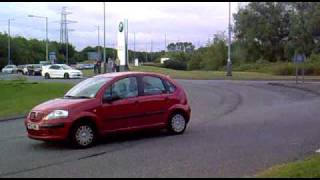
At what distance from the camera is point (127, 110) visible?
12586 millimetres

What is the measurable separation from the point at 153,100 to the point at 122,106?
0.97m

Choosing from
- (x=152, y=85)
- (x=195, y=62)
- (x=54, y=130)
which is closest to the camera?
(x=54, y=130)

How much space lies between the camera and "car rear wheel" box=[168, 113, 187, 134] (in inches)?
539

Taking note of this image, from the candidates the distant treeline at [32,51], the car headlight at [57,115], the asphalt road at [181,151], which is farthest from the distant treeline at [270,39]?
the car headlight at [57,115]

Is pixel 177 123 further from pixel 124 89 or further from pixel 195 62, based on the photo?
pixel 195 62

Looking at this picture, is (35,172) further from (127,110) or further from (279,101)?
(279,101)

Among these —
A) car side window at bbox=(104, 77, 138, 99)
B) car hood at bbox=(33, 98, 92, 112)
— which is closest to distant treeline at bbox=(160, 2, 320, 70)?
car side window at bbox=(104, 77, 138, 99)

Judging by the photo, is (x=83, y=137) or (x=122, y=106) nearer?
(x=83, y=137)

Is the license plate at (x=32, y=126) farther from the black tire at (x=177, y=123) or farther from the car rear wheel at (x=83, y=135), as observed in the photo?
the black tire at (x=177, y=123)

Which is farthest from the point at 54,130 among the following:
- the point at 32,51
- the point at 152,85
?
the point at 32,51

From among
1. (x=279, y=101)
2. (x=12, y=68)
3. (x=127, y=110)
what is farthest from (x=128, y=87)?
(x=12, y=68)

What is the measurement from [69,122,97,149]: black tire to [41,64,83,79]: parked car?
43435 millimetres

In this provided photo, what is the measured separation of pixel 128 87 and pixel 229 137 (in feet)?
8.16

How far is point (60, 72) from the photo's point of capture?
56.5m
